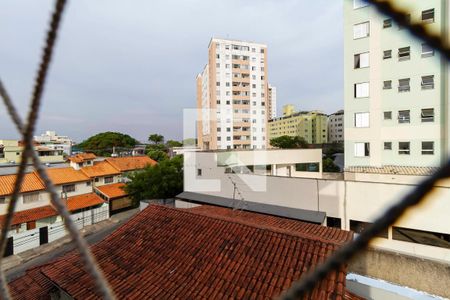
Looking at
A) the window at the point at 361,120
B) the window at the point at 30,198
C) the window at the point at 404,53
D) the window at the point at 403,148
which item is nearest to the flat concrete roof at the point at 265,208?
the window at the point at 403,148

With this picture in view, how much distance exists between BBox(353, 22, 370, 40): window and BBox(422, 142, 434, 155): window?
741 cm

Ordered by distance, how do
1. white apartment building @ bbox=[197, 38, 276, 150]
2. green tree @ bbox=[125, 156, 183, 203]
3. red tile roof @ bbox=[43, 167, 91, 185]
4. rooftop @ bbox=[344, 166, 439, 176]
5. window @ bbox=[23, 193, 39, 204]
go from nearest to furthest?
rooftop @ bbox=[344, 166, 439, 176]
window @ bbox=[23, 193, 39, 204]
green tree @ bbox=[125, 156, 183, 203]
red tile roof @ bbox=[43, 167, 91, 185]
white apartment building @ bbox=[197, 38, 276, 150]

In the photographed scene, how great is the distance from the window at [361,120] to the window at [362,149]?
1189 mm

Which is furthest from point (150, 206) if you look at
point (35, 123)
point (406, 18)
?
point (406, 18)

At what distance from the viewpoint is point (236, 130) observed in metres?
43.7

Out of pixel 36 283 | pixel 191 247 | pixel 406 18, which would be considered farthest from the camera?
pixel 36 283

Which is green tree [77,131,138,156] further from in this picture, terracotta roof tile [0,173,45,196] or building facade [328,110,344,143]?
building facade [328,110,344,143]

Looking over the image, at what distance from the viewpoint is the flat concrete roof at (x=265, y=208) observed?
417 inches

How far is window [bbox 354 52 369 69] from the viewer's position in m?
15.0

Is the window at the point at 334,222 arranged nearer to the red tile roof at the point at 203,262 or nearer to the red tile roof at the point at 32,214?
the red tile roof at the point at 203,262

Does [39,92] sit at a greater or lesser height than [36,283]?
greater

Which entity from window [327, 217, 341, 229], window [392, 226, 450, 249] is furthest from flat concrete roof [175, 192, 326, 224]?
window [392, 226, 450, 249]

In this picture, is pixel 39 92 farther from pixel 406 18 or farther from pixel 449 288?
pixel 449 288

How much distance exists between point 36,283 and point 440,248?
42.4 ft
